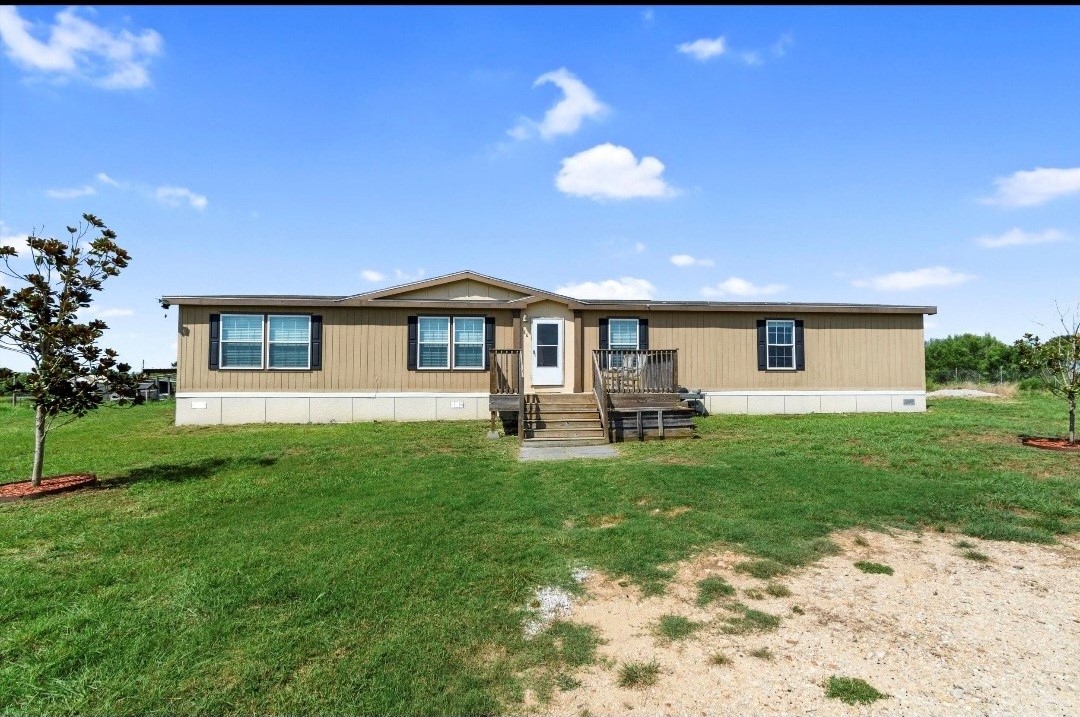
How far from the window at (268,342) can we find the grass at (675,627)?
12.7 meters

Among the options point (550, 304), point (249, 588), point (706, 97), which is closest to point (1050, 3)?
point (249, 588)

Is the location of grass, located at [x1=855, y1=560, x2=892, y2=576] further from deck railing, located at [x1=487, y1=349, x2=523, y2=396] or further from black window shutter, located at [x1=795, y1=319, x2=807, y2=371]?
black window shutter, located at [x1=795, y1=319, x2=807, y2=371]

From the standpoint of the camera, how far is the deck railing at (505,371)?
12.1 meters

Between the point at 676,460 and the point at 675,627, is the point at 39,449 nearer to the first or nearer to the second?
the point at 675,627

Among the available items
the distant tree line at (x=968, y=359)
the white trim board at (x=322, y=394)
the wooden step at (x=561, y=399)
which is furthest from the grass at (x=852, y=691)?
the distant tree line at (x=968, y=359)

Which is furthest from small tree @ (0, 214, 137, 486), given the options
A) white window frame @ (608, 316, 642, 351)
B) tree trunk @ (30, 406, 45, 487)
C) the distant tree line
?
the distant tree line

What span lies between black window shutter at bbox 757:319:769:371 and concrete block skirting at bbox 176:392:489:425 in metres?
8.06

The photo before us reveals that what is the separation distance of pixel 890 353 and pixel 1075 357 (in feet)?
19.0

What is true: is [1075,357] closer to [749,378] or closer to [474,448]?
[749,378]

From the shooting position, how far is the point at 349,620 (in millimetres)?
3379

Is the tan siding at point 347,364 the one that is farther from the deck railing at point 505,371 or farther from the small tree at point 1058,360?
the small tree at point 1058,360

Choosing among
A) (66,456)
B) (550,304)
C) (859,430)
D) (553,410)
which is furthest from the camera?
(550,304)

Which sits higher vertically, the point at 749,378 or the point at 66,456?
the point at 749,378

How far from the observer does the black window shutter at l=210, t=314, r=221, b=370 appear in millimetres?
13750
